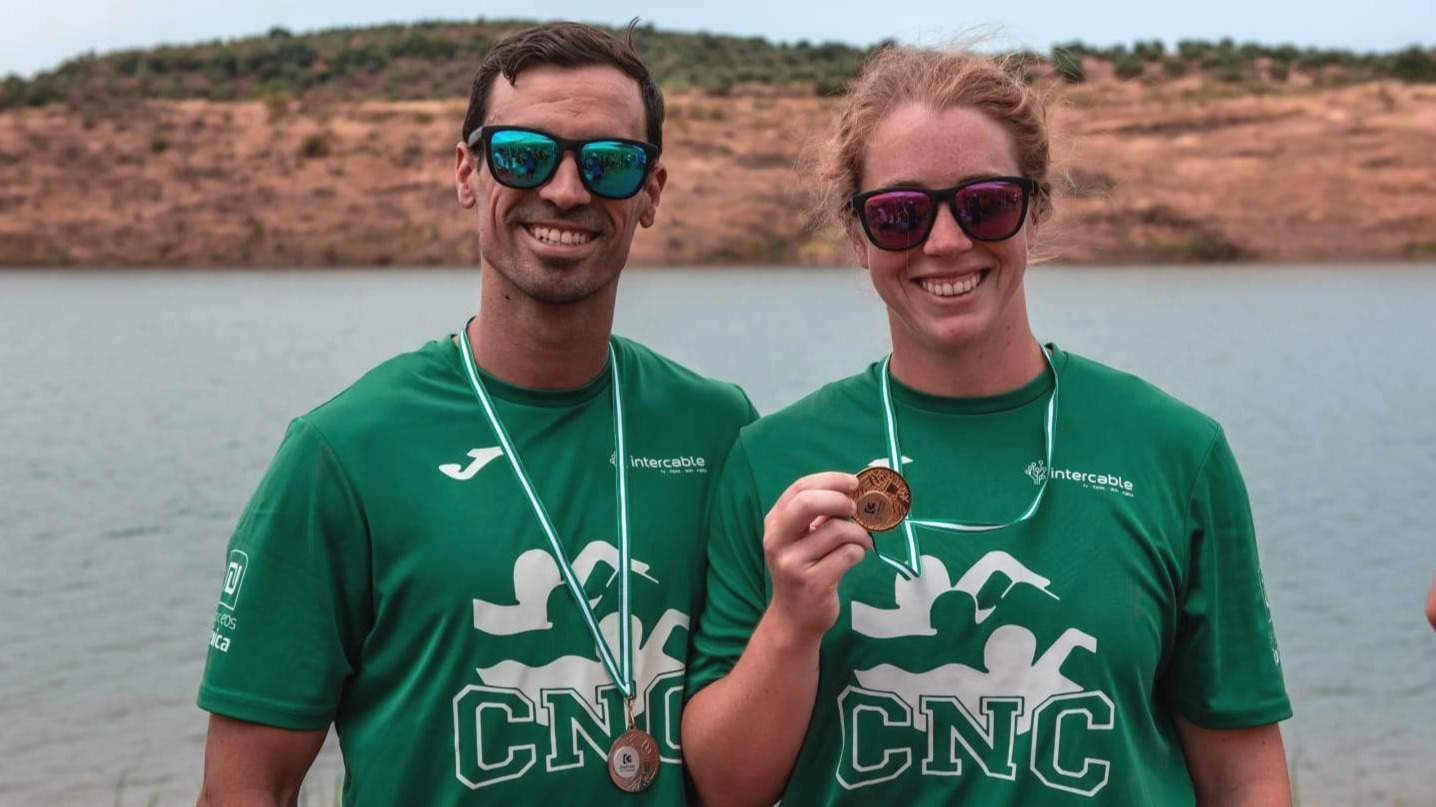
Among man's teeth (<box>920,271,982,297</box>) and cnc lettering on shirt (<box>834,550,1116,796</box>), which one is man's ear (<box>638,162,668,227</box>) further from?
cnc lettering on shirt (<box>834,550,1116,796</box>)

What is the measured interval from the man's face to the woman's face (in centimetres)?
52

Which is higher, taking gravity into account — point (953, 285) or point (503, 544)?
point (953, 285)

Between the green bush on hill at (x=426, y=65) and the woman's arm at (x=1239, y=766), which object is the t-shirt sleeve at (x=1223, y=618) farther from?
the green bush on hill at (x=426, y=65)

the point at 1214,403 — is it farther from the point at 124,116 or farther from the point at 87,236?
the point at 124,116

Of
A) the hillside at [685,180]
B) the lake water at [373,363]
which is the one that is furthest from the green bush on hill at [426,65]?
the lake water at [373,363]

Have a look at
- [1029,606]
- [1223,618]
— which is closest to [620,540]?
[1029,606]

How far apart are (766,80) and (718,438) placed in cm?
6153

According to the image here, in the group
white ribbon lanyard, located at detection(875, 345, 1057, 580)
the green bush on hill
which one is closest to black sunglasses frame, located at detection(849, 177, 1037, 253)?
white ribbon lanyard, located at detection(875, 345, 1057, 580)

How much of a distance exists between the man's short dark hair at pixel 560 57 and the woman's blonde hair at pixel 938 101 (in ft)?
1.33

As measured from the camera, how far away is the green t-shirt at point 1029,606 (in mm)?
2705

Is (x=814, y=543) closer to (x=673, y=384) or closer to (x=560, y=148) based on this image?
(x=673, y=384)

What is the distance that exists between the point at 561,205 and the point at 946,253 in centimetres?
74

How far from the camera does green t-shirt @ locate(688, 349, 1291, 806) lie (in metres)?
2.71

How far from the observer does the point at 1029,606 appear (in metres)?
2.71
